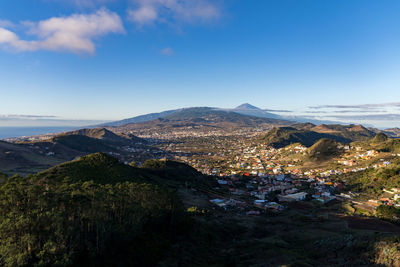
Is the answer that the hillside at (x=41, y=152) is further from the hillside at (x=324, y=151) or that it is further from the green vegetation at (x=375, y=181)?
the hillside at (x=324, y=151)

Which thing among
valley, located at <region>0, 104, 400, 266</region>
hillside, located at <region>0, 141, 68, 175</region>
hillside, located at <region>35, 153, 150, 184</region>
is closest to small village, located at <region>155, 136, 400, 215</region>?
valley, located at <region>0, 104, 400, 266</region>

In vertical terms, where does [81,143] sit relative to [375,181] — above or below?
above

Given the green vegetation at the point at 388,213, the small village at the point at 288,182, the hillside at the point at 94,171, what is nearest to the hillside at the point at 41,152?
the hillside at the point at 94,171

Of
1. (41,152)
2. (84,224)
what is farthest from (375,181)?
(41,152)

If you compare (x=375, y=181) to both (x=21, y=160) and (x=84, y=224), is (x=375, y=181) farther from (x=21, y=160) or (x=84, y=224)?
(x=21, y=160)

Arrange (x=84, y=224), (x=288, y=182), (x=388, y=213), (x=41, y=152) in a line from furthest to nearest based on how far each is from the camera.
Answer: (x=41, y=152), (x=288, y=182), (x=388, y=213), (x=84, y=224)

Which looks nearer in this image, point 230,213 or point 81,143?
point 230,213

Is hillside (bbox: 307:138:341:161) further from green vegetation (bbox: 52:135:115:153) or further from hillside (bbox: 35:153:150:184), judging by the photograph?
green vegetation (bbox: 52:135:115:153)

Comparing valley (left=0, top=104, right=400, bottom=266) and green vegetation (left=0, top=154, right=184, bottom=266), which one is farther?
valley (left=0, top=104, right=400, bottom=266)
